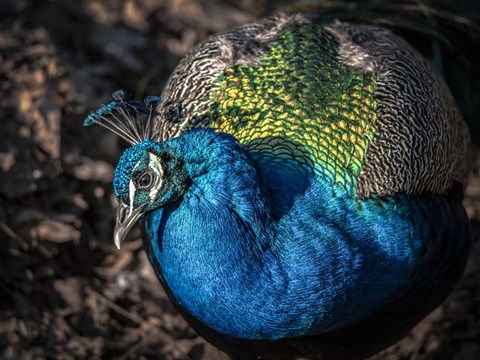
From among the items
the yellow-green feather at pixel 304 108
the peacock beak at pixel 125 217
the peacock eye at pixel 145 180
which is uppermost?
the yellow-green feather at pixel 304 108

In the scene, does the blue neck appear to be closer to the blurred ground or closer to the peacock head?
the peacock head

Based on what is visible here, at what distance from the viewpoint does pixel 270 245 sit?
8.35 ft

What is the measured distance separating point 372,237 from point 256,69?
83cm

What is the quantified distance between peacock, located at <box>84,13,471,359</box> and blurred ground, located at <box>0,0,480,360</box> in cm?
87

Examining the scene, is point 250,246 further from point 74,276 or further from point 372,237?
point 74,276

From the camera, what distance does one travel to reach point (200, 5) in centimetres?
542

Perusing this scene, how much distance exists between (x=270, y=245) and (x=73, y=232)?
176cm

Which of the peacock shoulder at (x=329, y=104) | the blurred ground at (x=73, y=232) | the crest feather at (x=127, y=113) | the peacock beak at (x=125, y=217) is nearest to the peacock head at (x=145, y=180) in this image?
the peacock beak at (x=125, y=217)

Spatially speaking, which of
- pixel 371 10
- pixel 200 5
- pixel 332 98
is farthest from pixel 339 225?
pixel 200 5

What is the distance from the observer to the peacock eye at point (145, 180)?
2.44 m

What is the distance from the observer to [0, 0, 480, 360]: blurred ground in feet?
12.4

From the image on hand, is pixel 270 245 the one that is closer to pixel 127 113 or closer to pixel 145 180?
pixel 145 180

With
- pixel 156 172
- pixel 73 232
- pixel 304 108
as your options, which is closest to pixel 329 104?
pixel 304 108

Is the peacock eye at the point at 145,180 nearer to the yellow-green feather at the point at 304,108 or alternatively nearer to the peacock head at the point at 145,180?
the peacock head at the point at 145,180
